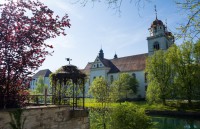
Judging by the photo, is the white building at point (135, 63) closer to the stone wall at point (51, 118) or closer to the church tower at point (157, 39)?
the church tower at point (157, 39)

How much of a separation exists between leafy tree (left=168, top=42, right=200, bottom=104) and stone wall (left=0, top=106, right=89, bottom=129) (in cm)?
2449

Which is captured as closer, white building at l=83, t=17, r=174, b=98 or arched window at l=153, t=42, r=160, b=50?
white building at l=83, t=17, r=174, b=98

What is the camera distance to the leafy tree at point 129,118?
1011 centimetres

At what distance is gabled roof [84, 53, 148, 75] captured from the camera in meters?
48.6


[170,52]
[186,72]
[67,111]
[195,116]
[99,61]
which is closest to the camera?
[67,111]

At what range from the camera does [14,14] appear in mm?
5680

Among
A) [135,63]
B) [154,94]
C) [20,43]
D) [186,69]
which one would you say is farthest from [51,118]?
[135,63]

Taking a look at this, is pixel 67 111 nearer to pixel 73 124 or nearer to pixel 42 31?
pixel 73 124

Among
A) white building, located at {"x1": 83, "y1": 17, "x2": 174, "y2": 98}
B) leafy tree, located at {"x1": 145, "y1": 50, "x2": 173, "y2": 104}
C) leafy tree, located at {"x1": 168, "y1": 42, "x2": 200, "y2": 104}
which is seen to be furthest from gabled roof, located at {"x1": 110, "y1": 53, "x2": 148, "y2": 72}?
leafy tree, located at {"x1": 168, "y1": 42, "x2": 200, "y2": 104}

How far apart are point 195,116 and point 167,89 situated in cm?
793

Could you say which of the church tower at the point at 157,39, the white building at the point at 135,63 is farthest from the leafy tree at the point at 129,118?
the church tower at the point at 157,39

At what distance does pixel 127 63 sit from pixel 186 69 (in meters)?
22.9

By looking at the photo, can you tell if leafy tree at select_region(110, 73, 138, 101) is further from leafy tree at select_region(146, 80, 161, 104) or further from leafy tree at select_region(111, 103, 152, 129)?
leafy tree at select_region(111, 103, 152, 129)

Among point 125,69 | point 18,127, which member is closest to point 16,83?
point 18,127
